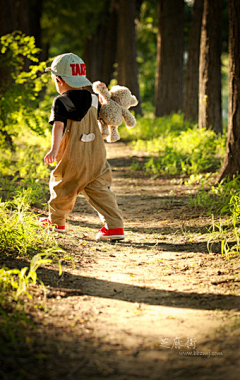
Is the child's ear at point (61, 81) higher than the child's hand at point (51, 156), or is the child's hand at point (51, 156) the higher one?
the child's ear at point (61, 81)

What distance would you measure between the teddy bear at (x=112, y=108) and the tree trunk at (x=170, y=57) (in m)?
9.97

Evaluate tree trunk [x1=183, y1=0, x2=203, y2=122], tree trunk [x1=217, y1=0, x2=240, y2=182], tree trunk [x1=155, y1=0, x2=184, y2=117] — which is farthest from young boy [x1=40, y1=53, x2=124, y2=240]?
tree trunk [x1=155, y1=0, x2=184, y2=117]

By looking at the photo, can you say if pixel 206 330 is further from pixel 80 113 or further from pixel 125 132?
pixel 125 132

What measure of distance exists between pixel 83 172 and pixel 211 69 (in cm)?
577

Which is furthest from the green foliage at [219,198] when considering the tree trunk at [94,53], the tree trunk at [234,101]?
the tree trunk at [94,53]

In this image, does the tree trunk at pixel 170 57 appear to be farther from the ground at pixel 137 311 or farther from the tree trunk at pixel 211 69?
the ground at pixel 137 311

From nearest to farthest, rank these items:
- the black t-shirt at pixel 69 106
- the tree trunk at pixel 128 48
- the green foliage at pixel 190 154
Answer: the black t-shirt at pixel 69 106
the green foliage at pixel 190 154
the tree trunk at pixel 128 48

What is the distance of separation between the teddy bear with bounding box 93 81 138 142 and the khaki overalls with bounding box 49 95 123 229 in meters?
0.13

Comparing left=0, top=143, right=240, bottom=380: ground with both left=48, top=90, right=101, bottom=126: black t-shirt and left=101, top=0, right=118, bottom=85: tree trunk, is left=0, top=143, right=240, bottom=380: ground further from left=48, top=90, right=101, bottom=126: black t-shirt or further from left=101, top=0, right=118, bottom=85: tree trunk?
left=101, top=0, right=118, bottom=85: tree trunk

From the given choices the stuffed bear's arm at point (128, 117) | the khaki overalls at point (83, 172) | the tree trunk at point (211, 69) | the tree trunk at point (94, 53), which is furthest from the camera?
the tree trunk at point (94, 53)

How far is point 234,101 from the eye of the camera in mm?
5289

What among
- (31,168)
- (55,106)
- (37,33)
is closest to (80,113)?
(55,106)

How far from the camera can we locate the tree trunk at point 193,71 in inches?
448

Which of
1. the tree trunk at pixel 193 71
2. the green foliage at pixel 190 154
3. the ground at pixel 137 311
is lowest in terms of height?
the ground at pixel 137 311
